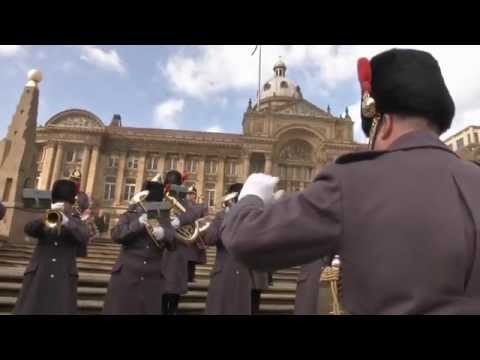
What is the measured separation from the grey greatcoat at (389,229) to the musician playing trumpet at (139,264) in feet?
13.4

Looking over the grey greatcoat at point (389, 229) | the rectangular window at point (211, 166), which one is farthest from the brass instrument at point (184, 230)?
the rectangular window at point (211, 166)

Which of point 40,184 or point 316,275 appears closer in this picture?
point 316,275

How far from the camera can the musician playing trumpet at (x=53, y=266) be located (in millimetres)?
4555

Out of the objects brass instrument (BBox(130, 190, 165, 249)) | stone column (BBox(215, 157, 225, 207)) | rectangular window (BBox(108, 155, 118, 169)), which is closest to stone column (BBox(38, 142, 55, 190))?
rectangular window (BBox(108, 155, 118, 169))

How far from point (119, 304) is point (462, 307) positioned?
15.1 ft

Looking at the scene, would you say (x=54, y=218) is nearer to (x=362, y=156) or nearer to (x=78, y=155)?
(x=362, y=156)

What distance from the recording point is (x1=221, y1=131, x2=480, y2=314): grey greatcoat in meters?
1.14

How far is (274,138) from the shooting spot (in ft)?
141

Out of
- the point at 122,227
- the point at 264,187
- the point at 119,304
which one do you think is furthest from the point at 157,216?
the point at 264,187

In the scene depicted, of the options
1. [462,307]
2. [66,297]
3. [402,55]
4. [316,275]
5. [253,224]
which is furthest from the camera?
[316,275]

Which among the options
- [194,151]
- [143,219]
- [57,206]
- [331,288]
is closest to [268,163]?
[194,151]

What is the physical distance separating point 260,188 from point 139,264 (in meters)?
3.99

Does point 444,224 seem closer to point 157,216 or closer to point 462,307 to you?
point 462,307

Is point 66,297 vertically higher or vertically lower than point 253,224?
lower
